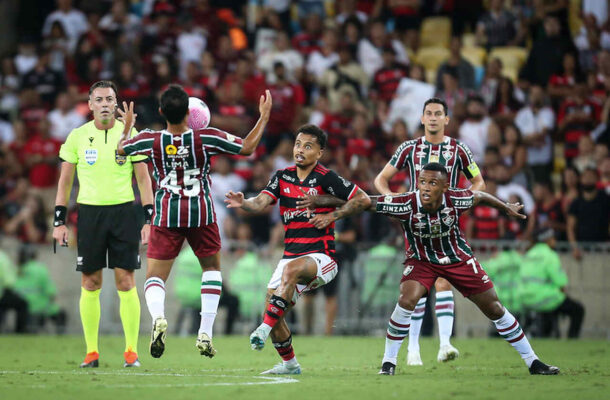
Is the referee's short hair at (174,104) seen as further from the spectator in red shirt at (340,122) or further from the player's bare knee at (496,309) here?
the spectator in red shirt at (340,122)

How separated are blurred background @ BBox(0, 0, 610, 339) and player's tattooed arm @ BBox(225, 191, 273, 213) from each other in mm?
7243

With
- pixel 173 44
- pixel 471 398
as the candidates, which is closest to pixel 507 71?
pixel 173 44

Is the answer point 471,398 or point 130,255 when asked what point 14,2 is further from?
point 471,398

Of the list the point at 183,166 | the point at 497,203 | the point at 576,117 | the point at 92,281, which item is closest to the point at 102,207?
the point at 92,281

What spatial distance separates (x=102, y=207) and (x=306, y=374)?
260 cm

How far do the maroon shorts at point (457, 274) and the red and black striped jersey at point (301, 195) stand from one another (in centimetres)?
76

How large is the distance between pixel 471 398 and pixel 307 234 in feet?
8.15

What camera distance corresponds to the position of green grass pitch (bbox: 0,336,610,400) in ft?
24.3

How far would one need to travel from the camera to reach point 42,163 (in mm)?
19469

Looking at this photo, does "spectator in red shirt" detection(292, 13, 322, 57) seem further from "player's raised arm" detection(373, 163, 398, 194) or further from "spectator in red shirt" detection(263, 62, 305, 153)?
"player's raised arm" detection(373, 163, 398, 194)

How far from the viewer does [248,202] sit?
9023mm

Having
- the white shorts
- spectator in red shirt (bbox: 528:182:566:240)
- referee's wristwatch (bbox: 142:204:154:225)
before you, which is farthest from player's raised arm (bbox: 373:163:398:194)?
spectator in red shirt (bbox: 528:182:566:240)

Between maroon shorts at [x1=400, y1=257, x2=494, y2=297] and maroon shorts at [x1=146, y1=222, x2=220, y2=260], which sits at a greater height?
maroon shorts at [x1=146, y1=222, x2=220, y2=260]

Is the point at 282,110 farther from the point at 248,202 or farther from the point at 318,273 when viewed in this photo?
the point at 318,273
